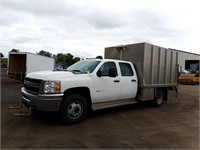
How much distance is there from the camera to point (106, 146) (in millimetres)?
4117

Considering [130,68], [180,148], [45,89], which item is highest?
[130,68]

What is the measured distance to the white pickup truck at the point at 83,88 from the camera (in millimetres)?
5141

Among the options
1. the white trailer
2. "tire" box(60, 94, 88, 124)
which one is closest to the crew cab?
"tire" box(60, 94, 88, 124)

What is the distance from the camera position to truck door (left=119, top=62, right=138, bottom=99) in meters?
7.03

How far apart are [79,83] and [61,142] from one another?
1.83 m

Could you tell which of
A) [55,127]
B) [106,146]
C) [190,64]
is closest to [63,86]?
[55,127]

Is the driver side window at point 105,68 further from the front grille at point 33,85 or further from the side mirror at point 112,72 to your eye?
the front grille at point 33,85

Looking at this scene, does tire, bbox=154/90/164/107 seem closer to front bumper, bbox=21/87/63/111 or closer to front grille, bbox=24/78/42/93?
front bumper, bbox=21/87/63/111

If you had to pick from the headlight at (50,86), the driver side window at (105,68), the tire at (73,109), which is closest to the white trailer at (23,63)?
the driver side window at (105,68)

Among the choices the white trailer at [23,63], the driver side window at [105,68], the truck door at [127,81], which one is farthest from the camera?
the white trailer at [23,63]

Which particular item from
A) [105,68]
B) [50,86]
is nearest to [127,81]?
[105,68]

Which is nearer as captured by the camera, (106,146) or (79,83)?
(106,146)

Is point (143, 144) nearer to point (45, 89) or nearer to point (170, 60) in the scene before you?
point (45, 89)

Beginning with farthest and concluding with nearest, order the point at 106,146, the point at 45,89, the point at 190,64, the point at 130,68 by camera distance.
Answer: the point at 190,64 < the point at 130,68 < the point at 45,89 < the point at 106,146
